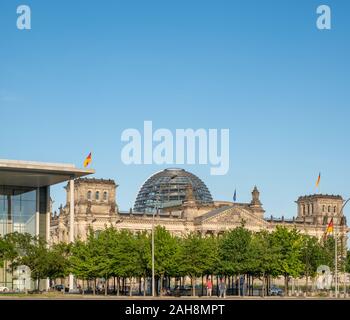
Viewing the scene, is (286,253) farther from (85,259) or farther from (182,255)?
(85,259)

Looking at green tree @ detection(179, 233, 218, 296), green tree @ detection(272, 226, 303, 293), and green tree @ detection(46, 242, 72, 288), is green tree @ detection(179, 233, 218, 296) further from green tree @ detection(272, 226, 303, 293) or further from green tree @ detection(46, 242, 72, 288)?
green tree @ detection(46, 242, 72, 288)

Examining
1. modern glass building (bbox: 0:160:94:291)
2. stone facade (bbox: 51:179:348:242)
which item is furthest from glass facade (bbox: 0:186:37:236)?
stone facade (bbox: 51:179:348:242)

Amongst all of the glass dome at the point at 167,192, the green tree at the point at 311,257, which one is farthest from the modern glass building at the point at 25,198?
the glass dome at the point at 167,192

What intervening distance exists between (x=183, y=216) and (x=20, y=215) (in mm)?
92396

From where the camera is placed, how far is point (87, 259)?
96.2 m

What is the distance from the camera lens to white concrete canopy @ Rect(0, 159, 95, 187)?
83875 millimetres

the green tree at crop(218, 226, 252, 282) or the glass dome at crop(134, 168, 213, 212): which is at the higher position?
the glass dome at crop(134, 168, 213, 212)

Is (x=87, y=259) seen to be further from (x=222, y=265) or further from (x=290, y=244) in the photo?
(x=290, y=244)

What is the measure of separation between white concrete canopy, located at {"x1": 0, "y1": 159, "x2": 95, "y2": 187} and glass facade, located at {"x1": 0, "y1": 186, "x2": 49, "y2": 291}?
97 centimetres

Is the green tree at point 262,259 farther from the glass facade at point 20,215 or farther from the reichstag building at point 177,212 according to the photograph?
the reichstag building at point 177,212

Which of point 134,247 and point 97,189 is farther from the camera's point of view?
point 97,189

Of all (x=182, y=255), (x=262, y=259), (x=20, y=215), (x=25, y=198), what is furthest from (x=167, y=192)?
(x=20, y=215)
